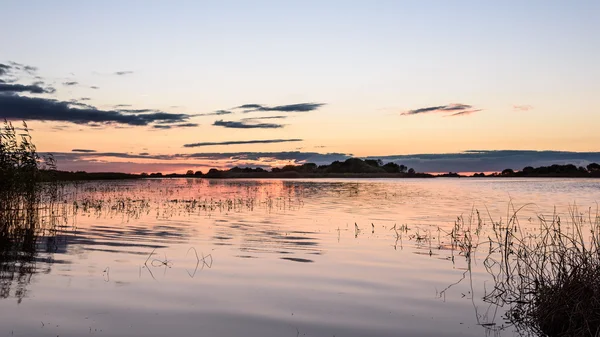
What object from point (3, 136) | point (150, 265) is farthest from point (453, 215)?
point (3, 136)

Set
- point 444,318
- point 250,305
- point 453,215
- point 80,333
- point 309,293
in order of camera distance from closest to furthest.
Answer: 1. point 80,333
2. point 444,318
3. point 250,305
4. point 309,293
5. point 453,215

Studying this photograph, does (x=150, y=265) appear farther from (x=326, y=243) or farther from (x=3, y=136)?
(x=3, y=136)

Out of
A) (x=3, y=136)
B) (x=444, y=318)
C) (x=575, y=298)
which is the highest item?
(x=3, y=136)

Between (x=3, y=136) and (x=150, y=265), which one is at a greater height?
(x=3, y=136)

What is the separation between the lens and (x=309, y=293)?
46.9 ft

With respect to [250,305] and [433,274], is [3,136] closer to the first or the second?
[250,305]

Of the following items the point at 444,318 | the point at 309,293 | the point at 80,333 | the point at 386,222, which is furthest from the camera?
the point at 386,222

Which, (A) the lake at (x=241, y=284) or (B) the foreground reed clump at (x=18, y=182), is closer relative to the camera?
(A) the lake at (x=241, y=284)

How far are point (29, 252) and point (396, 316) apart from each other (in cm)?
1545

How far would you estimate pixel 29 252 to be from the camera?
2027 centimetres

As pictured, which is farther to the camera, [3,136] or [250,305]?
[3,136]

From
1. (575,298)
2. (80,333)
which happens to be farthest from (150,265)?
(575,298)

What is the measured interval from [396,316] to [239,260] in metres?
8.37

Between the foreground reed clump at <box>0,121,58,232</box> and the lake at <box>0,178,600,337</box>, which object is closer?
the lake at <box>0,178,600,337</box>
